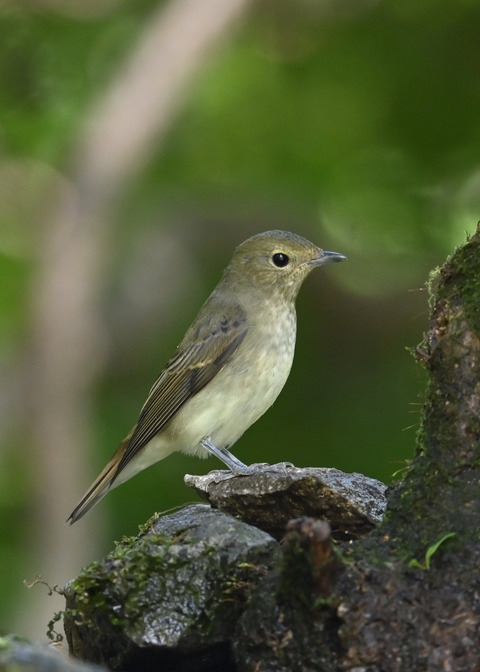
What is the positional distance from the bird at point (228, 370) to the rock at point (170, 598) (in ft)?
8.95

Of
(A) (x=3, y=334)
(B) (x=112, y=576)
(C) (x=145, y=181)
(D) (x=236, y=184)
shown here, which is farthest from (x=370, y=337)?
(B) (x=112, y=576)

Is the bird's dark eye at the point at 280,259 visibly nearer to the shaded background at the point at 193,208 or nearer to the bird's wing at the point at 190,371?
the bird's wing at the point at 190,371

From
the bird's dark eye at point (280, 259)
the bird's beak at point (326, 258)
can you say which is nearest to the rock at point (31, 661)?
the bird's beak at point (326, 258)

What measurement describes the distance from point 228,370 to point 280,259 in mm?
809

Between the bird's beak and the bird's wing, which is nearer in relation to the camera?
the bird's wing

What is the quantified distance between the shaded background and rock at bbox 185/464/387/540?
3.41 meters

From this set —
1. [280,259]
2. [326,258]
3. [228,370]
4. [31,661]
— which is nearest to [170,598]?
[31,661]

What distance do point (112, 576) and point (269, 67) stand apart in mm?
6127

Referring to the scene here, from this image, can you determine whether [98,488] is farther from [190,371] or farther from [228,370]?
[228,370]

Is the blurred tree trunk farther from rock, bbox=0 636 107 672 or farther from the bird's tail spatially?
rock, bbox=0 636 107 672

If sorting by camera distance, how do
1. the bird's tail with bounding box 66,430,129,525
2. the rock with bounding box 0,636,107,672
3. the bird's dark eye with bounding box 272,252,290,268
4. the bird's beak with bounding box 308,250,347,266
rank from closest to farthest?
the rock with bounding box 0,636,107,672
the bird's tail with bounding box 66,430,129,525
the bird's beak with bounding box 308,250,347,266
the bird's dark eye with bounding box 272,252,290,268

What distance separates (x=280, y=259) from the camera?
6.19 m

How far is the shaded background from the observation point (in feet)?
23.6

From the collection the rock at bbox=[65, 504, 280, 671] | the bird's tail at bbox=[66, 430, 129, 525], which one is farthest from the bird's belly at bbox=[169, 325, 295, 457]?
the rock at bbox=[65, 504, 280, 671]
